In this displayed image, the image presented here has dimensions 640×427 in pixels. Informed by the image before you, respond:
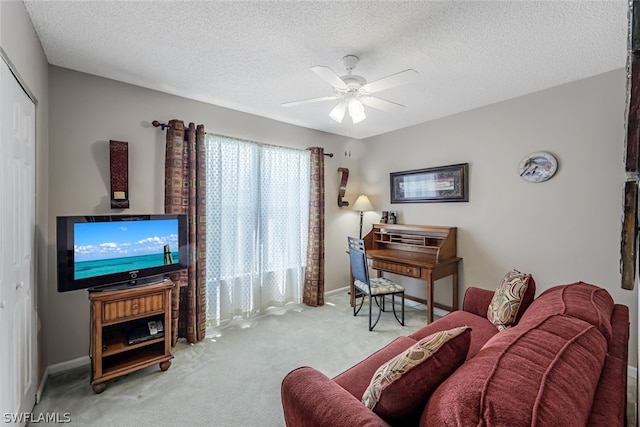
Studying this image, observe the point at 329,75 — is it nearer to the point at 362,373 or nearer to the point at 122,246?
the point at 362,373

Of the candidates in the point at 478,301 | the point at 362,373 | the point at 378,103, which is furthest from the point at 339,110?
the point at 478,301

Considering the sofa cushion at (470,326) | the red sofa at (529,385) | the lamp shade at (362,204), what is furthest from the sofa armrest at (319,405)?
the lamp shade at (362,204)

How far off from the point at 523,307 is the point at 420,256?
1.59 metres

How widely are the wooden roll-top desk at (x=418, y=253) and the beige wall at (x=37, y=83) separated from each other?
10.0 ft

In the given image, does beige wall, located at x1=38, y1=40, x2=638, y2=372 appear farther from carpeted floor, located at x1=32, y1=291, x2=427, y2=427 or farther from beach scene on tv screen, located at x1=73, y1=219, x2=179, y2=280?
carpeted floor, located at x1=32, y1=291, x2=427, y2=427

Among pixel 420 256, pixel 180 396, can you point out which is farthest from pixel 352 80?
pixel 180 396

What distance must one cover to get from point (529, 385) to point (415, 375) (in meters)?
0.33

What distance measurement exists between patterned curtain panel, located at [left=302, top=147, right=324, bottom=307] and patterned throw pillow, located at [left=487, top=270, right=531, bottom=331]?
2.19m

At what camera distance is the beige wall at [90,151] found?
233 centimetres

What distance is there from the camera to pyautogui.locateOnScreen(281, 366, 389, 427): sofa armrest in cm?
95

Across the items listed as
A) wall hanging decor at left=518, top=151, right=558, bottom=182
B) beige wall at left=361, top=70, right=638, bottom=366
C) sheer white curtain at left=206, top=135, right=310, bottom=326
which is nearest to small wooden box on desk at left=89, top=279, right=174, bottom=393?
sheer white curtain at left=206, top=135, right=310, bottom=326

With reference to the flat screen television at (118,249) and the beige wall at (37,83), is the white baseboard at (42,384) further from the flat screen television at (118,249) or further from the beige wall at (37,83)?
the flat screen television at (118,249)

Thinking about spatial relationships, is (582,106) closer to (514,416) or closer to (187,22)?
(514,416)

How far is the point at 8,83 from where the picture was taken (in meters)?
1.46
